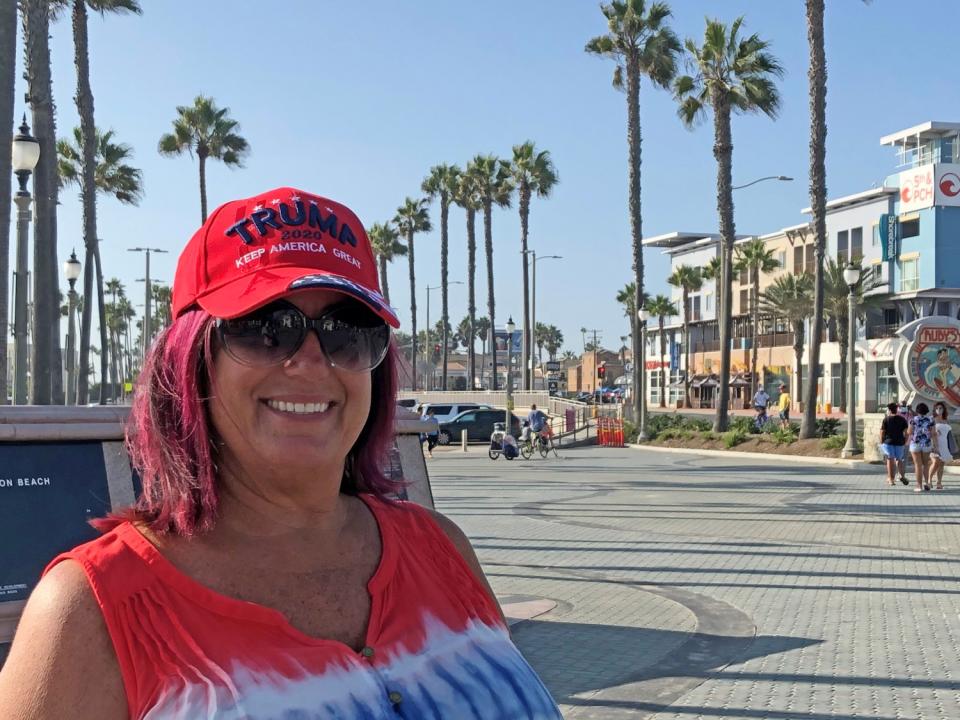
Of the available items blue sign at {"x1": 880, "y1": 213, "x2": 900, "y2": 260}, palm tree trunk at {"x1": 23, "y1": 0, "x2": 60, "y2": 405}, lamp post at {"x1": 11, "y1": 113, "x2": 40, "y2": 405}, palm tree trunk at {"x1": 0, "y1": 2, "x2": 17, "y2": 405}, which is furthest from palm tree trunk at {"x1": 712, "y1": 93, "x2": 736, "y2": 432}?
blue sign at {"x1": 880, "y1": 213, "x2": 900, "y2": 260}

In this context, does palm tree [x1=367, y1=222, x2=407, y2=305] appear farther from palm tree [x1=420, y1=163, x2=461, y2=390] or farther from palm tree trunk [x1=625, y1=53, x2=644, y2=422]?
palm tree trunk [x1=625, y1=53, x2=644, y2=422]

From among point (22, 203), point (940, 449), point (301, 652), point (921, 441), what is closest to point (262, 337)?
point (301, 652)

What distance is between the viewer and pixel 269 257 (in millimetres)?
1738

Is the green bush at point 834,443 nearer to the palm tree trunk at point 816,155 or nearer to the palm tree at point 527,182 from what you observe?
the palm tree trunk at point 816,155

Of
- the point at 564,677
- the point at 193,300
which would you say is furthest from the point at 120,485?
the point at 564,677

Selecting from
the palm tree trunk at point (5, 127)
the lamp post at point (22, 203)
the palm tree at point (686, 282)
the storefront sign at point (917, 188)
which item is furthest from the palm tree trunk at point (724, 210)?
the palm tree at point (686, 282)

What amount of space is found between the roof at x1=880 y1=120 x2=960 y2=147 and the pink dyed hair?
62.4 meters

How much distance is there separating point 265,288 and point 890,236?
63.6 meters

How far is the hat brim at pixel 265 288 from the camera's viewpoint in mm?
1685

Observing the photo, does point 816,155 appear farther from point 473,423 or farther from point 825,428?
point 473,423

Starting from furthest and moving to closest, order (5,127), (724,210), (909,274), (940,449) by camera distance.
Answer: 1. (909,274)
2. (724,210)
3. (940,449)
4. (5,127)

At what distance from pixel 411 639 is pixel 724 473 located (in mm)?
22905

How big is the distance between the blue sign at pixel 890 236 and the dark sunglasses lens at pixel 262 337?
207 feet

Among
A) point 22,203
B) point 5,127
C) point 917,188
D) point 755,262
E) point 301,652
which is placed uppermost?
point 917,188
